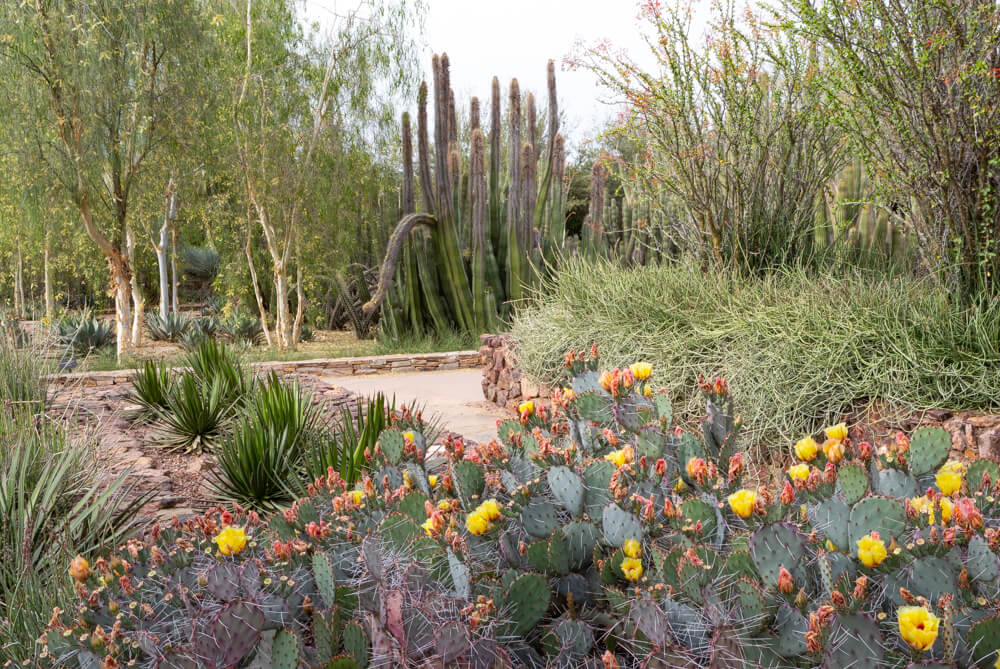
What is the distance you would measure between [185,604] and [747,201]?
552 centimetres

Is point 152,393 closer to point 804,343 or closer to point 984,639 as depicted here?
point 804,343

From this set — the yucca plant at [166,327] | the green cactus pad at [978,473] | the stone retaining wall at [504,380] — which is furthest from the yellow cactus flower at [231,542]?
the yucca plant at [166,327]

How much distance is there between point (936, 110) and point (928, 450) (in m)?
3.19

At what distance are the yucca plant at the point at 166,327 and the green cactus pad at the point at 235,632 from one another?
13305 millimetres

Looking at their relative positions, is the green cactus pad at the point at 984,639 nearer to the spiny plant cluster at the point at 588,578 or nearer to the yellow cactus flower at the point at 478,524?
the spiny plant cluster at the point at 588,578

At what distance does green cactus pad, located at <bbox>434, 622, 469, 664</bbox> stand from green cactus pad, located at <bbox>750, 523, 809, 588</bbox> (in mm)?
548

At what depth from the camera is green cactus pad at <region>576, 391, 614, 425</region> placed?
2.14m

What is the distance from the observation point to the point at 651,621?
4.12 ft

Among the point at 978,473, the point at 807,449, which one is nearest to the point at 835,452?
the point at 807,449

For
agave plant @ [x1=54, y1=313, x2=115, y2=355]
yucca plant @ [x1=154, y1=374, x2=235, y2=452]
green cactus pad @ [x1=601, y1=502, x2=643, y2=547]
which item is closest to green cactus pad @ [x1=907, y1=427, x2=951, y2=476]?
green cactus pad @ [x1=601, y1=502, x2=643, y2=547]

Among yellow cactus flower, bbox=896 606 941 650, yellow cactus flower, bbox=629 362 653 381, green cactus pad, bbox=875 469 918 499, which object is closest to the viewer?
yellow cactus flower, bbox=896 606 941 650

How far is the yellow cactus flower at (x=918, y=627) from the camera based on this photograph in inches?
41.7

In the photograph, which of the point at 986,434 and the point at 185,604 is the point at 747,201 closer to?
the point at 986,434

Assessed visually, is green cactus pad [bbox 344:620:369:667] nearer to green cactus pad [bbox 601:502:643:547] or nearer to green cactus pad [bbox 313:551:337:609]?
green cactus pad [bbox 313:551:337:609]
